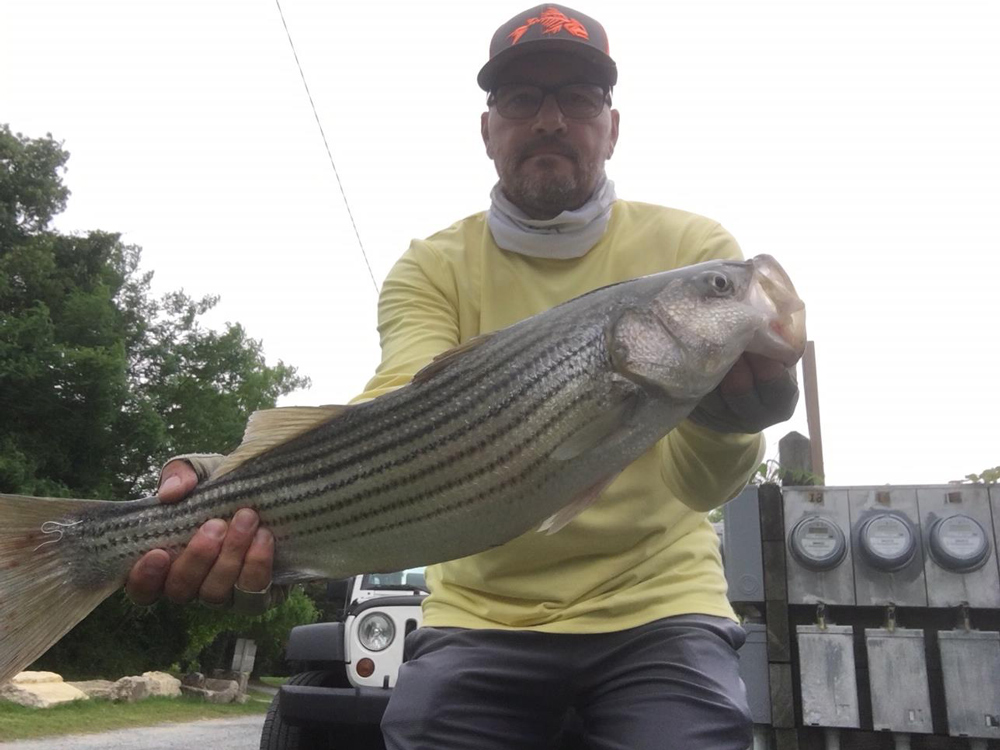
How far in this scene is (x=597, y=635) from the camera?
2.94m

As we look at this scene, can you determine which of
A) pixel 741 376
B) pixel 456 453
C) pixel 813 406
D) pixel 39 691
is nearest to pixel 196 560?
pixel 456 453

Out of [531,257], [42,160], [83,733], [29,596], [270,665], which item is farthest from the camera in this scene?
[270,665]

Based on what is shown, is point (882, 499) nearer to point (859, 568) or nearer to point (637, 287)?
point (859, 568)

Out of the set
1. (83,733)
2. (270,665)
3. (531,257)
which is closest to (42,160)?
(270,665)

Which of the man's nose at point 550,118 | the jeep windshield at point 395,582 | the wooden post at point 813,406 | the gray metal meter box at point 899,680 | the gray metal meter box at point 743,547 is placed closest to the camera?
the man's nose at point 550,118

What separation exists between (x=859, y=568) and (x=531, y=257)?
321cm

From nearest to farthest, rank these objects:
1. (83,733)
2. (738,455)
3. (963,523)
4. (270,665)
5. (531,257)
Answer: (738,455) → (531,257) → (963,523) → (83,733) → (270,665)

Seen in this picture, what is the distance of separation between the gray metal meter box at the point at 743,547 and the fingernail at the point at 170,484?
3716 mm

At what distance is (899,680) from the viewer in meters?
5.12

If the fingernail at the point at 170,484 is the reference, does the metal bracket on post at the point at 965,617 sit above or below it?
above

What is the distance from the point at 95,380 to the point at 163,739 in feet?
60.3

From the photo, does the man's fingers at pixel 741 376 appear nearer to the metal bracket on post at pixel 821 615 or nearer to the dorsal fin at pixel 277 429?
the dorsal fin at pixel 277 429

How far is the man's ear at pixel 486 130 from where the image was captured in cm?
385

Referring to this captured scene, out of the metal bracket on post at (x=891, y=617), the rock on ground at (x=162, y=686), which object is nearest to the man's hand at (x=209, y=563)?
the metal bracket on post at (x=891, y=617)
